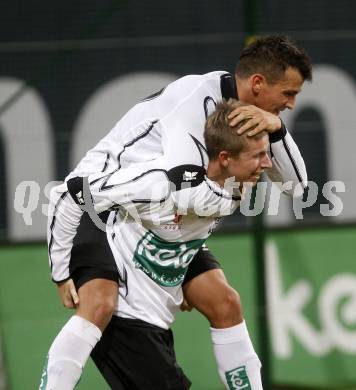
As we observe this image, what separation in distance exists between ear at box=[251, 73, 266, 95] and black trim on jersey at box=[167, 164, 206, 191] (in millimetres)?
448

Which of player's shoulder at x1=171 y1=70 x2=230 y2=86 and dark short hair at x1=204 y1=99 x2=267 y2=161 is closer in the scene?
dark short hair at x1=204 y1=99 x2=267 y2=161

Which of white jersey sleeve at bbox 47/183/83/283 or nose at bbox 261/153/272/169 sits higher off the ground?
nose at bbox 261/153/272/169

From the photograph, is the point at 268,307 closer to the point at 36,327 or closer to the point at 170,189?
the point at 36,327

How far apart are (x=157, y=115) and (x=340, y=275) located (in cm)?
244

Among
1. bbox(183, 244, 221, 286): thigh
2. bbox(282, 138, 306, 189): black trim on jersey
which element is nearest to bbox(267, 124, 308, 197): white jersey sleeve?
bbox(282, 138, 306, 189): black trim on jersey

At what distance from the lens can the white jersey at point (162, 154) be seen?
3.98 metres

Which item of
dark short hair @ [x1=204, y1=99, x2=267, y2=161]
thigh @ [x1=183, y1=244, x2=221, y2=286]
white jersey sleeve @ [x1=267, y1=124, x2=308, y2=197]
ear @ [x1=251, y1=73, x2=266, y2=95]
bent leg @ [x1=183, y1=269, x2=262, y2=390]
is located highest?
ear @ [x1=251, y1=73, x2=266, y2=95]

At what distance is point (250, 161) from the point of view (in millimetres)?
4090

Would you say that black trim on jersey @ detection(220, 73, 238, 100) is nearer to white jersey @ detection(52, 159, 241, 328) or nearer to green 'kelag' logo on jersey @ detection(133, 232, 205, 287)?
white jersey @ detection(52, 159, 241, 328)

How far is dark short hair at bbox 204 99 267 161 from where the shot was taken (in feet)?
13.3

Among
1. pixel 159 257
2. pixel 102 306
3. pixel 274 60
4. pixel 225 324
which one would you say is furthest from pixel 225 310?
pixel 274 60

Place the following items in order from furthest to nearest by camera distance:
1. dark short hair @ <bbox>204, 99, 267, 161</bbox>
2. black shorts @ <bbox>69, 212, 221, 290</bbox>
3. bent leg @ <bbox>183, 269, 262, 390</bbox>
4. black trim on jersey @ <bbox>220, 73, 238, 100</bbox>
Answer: bent leg @ <bbox>183, 269, 262, 390</bbox>, black trim on jersey @ <bbox>220, 73, 238, 100</bbox>, black shorts @ <bbox>69, 212, 221, 290</bbox>, dark short hair @ <bbox>204, 99, 267, 161</bbox>

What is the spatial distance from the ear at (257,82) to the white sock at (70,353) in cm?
101

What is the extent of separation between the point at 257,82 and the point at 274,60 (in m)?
0.10
